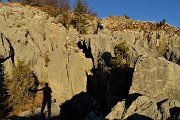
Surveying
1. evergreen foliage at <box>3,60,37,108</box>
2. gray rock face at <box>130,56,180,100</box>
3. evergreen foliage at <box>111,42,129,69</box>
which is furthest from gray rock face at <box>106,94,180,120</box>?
evergreen foliage at <box>3,60,37,108</box>

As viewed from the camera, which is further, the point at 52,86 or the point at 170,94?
the point at 52,86

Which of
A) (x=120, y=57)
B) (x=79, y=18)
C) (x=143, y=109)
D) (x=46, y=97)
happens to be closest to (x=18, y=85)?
(x=46, y=97)

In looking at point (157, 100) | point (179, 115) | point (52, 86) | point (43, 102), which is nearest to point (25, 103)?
point (43, 102)

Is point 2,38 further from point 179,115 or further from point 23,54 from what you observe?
point 179,115

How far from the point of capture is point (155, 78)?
148 ft

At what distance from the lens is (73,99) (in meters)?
52.5

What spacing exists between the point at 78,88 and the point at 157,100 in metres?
15.9

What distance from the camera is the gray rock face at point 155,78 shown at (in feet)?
144

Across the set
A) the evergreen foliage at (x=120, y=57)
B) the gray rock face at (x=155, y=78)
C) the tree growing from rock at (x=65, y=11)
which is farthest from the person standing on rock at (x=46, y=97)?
the tree growing from rock at (x=65, y=11)

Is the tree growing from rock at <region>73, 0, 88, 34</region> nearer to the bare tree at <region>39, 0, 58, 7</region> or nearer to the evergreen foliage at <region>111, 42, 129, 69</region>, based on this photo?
the bare tree at <region>39, 0, 58, 7</region>

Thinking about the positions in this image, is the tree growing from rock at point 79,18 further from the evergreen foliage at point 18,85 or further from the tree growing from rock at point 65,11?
the evergreen foliage at point 18,85

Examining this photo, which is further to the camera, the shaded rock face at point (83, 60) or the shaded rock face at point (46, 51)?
the shaded rock face at point (46, 51)

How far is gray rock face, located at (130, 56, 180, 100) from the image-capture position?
43.9 metres

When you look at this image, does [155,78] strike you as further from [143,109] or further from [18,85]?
[18,85]
